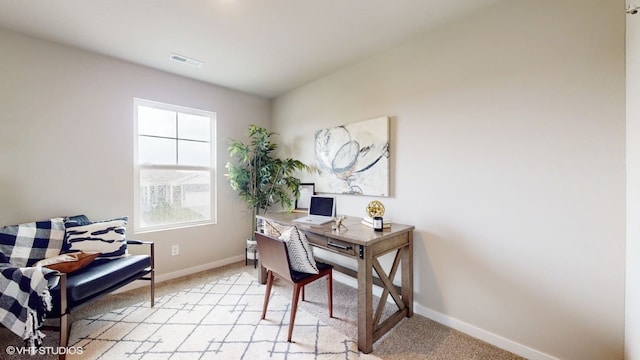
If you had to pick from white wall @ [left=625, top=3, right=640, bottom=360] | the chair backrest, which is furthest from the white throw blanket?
white wall @ [left=625, top=3, right=640, bottom=360]

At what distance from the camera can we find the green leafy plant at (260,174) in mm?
3336

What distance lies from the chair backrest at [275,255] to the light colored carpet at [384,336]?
58 centimetres

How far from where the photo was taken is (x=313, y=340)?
1.87 metres

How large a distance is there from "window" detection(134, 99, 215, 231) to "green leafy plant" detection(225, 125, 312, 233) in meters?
0.35

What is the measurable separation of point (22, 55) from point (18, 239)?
1595 millimetres

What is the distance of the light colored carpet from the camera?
1.72m

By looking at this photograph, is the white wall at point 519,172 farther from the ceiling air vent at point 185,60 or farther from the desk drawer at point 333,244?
the ceiling air vent at point 185,60

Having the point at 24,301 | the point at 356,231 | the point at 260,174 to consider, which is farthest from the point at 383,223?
the point at 24,301

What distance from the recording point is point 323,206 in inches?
104

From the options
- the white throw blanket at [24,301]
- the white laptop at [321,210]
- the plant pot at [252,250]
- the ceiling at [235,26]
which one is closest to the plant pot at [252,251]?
the plant pot at [252,250]

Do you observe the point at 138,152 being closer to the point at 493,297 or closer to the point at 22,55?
the point at 22,55

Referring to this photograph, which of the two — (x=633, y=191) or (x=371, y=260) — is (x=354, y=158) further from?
(x=633, y=191)

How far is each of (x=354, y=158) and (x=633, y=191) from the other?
6.24ft

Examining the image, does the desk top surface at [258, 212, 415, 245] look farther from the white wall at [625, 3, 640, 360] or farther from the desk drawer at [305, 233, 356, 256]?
the white wall at [625, 3, 640, 360]
